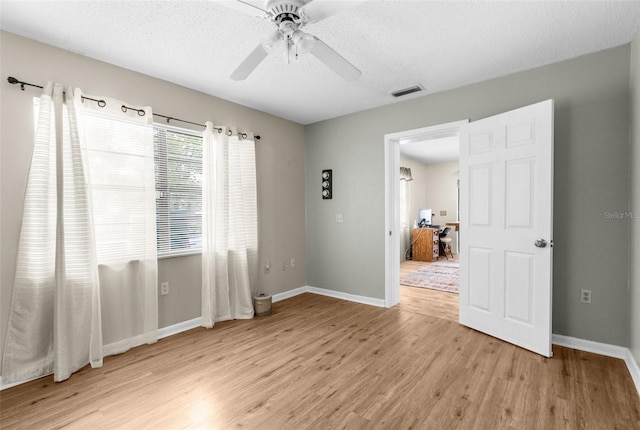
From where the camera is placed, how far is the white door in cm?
251

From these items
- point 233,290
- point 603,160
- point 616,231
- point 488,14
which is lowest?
point 233,290

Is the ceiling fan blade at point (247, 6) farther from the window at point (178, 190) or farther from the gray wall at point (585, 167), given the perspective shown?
the gray wall at point (585, 167)

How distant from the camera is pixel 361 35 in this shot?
7.39 ft

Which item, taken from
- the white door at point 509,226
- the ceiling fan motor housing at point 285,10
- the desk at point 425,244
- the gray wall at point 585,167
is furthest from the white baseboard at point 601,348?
the desk at point 425,244

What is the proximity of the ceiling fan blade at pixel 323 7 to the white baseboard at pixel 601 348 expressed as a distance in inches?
118

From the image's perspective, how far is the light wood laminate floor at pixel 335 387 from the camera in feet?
5.86

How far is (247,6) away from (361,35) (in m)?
0.99

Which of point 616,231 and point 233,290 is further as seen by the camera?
point 233,290

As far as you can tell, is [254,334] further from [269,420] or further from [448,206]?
[448,206]

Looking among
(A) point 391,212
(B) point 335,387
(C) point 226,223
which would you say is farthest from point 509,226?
(C) point 226,223

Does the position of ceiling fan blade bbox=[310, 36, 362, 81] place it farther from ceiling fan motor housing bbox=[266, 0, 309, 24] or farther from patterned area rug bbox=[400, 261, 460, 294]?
patterned area rug bbox=[400, 261, 460, 294]

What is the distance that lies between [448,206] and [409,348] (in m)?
6.52

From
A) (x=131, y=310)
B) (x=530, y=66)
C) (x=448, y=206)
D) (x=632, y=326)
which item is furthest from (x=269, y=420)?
(x=448, y=206)

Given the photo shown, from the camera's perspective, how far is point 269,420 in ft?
5.86
